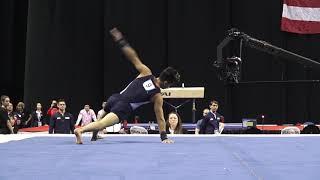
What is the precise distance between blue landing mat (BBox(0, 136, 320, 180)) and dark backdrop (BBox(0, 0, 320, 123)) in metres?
9.26

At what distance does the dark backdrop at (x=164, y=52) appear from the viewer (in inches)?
517

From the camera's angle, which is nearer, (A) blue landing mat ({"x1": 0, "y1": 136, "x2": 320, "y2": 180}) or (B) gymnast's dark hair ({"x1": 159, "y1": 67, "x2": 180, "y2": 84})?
(A) blue landing mat ({"x1": 0, "y1": 136, "x2": 320, "y2": 180})

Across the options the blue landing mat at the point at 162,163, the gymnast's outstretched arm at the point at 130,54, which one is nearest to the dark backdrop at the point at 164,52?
the gymnast's outstretched arm at the point at 130,54

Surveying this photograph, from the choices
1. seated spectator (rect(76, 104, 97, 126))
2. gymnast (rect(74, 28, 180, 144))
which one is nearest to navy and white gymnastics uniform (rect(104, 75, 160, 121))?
gymnast (rect(74, 28, 180, 144))

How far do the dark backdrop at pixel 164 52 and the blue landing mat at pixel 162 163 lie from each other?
9.26m

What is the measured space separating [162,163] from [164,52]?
10.6 meters

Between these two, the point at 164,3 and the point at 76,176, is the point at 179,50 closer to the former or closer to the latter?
the point at 164,3

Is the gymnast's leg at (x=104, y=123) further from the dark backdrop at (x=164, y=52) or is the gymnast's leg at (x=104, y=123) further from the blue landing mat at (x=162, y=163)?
the dark backdrop at (x=164, y=52)

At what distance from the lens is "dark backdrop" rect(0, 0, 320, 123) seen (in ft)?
43.1

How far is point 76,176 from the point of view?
2459 millimetres

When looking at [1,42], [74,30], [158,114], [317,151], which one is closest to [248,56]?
[74,30]

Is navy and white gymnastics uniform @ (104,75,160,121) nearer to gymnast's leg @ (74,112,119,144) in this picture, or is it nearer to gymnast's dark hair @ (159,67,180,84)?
gymnast's leg @ (74,112,119,144)

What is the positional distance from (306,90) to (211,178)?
11381mm

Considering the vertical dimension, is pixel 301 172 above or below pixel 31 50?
below
